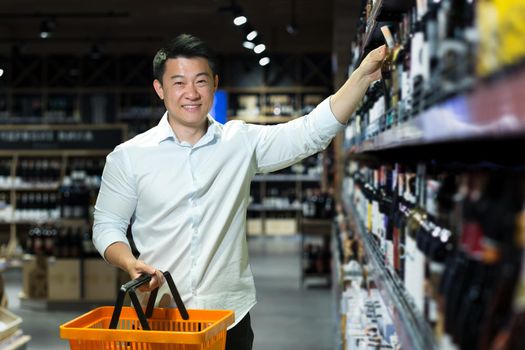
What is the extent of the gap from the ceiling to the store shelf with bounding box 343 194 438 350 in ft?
25.7

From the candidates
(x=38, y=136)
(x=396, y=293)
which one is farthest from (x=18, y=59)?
(x=396, y=293)

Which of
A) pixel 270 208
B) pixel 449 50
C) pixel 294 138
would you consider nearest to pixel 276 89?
pixel 270 208

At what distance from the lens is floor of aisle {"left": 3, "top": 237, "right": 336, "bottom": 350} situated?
6727 mm

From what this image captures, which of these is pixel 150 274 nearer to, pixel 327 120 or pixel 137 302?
pixel 137 302

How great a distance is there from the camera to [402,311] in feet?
6.47

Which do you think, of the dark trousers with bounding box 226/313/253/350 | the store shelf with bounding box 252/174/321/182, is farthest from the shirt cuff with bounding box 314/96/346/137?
the store shelf with bounding box 252/174/321/182

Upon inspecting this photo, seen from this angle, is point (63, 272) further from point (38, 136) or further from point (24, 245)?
point (24, 245)

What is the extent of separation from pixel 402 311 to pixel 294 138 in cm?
115

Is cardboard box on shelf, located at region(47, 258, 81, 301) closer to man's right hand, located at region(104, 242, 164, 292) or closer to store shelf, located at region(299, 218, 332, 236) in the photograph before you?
store shelf, located at region(299, 218, 332, 236)

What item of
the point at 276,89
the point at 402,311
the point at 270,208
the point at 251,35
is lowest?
the point at 270,208

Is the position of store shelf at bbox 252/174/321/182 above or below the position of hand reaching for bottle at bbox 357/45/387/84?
below

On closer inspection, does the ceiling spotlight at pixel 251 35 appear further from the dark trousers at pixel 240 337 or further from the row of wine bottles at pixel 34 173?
the dark trousers at pixel 240 337

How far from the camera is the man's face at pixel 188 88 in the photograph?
2.85 meters

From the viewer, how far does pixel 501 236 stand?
3.65ft
